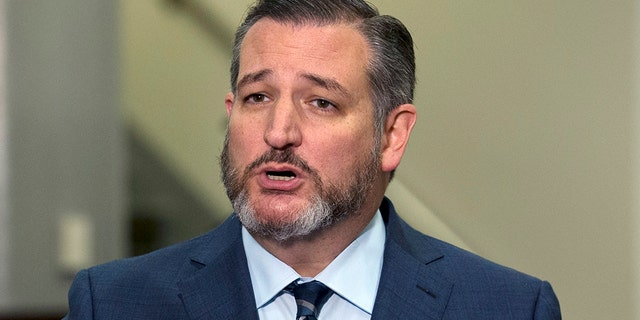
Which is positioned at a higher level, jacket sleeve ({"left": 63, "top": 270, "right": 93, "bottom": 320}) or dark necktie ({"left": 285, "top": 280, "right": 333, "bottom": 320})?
dark necktie ({"left": 285, "top": 280, "right": 333, "bottom": 320})

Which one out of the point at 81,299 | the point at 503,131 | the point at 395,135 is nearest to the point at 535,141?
the point at 503,131

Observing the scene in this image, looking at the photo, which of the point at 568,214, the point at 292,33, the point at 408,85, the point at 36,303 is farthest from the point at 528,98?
the point at 36,303

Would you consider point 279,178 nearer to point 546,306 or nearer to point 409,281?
point 409,281

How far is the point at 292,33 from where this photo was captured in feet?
7.02

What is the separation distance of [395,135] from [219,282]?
0.41 metres

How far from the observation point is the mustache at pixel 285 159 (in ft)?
6.74

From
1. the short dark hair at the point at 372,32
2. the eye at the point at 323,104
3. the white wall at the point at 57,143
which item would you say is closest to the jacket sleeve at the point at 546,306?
the short dark hair at the point at 372,32

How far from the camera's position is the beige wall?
9.54 ft

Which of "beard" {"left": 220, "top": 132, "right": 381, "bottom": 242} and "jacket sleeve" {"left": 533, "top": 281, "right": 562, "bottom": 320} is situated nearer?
"beard" {"left": 220, "top": 132, "right": 381, "bottom": 242}

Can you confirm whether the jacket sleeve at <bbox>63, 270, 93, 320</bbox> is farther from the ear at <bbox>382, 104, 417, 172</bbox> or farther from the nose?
the ear at <bbox>382, 104, 417, 172</bbox>

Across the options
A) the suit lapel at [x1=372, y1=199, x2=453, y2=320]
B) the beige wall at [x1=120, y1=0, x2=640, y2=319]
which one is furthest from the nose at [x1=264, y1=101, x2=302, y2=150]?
the beige wall at [x1=120, y1=0, x2=640, y2=319]

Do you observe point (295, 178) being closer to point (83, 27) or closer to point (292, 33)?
point (292, 33)

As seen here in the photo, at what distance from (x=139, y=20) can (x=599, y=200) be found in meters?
1.71

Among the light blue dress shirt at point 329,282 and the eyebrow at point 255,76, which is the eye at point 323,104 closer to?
the eyebrow at point 255,76
